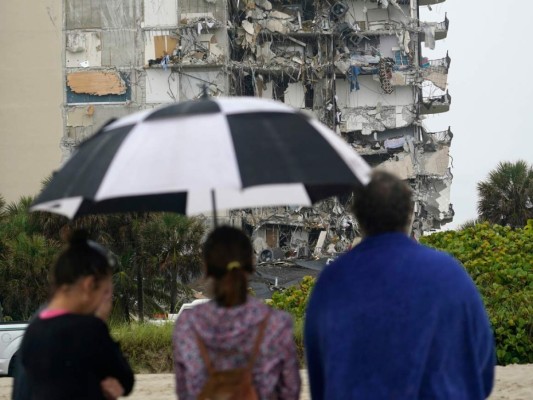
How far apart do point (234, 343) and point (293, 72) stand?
6562 cm

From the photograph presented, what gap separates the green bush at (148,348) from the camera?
22844mm

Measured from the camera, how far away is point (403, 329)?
5.23 meters

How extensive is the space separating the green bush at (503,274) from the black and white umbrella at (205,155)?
1507 cm

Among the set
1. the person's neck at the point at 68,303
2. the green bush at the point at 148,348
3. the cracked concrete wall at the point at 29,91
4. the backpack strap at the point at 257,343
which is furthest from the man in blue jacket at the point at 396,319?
the cracked concrete wall at the point at 29,91

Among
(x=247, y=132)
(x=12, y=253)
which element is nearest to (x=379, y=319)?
(x=247, y=132)

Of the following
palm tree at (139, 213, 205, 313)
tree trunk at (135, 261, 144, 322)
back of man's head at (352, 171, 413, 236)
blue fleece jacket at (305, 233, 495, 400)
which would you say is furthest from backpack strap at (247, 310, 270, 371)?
palm tree at (139, 213, 205, 313)

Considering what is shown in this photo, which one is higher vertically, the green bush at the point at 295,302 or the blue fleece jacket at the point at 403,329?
the blue fleece jacket at the point at 403,329

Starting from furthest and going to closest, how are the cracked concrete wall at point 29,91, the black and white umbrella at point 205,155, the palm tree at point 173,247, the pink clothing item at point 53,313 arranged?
the cracked concrete wall at point 29,91
the palm tree at point 173,247
the pink clothing item at point 53,313
the black and white umbrella at point 205,155

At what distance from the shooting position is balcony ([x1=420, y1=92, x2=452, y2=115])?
73.2m

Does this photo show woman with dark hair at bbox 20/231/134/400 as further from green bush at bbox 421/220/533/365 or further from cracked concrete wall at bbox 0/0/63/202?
cracked concrete wall at bbox 0/0/63/202

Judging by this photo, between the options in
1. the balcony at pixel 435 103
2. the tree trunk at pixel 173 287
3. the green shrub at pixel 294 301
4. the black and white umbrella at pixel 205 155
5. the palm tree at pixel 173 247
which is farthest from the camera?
the balcony at pixel 435 103

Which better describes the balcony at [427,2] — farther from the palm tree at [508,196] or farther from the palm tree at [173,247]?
the palm tree at [173,247]

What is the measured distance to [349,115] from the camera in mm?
71000

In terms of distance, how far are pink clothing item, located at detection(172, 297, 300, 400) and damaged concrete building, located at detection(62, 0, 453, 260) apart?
58.6 m
